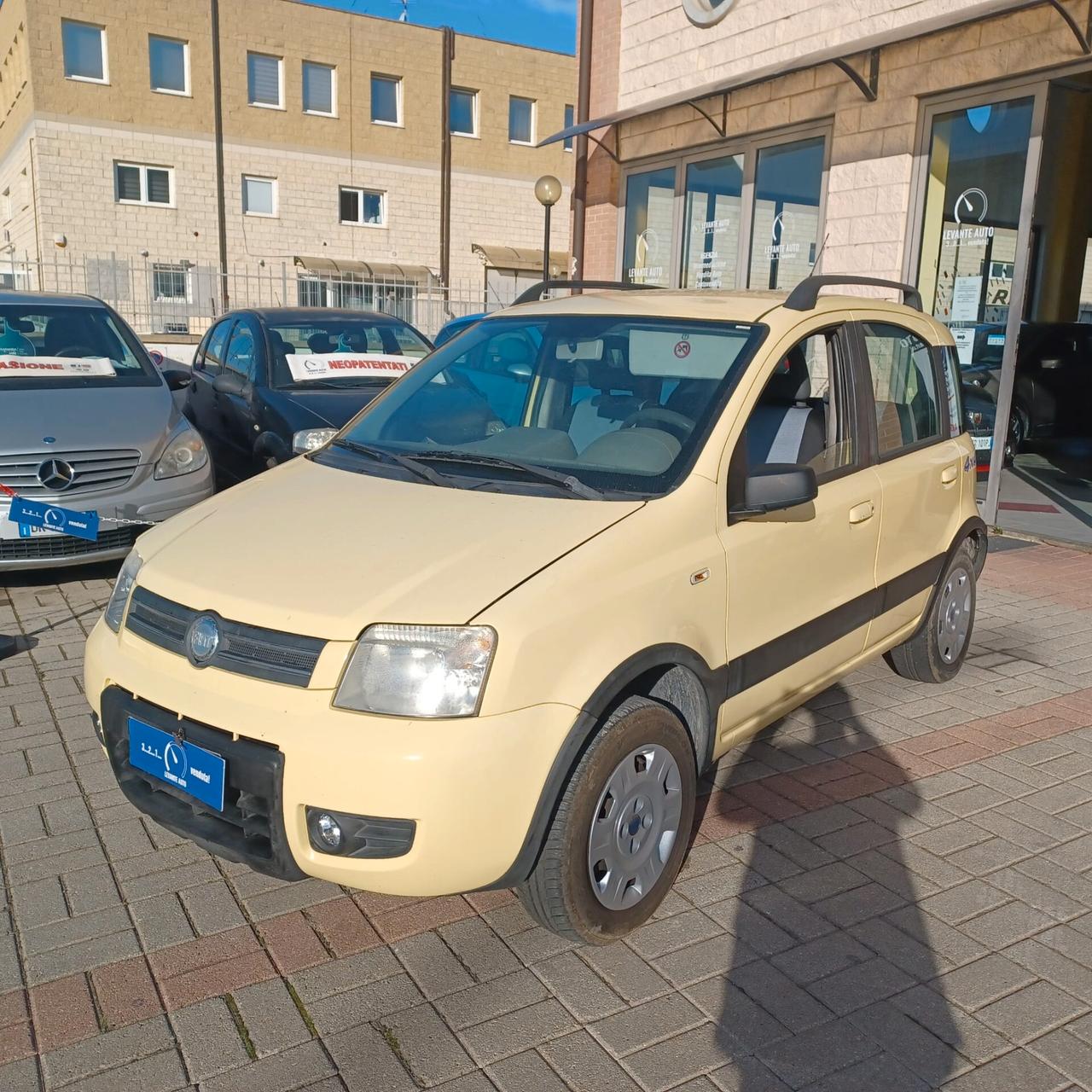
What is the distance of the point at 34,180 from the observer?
27656 mm

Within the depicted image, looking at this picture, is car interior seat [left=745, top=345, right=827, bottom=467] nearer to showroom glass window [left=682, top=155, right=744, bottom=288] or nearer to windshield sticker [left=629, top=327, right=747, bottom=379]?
windshield sticker [left=629, top=327, right=747, bottom=379]

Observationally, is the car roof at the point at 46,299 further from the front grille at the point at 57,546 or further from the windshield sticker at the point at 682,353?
the windshield sticker at the point at 682,353

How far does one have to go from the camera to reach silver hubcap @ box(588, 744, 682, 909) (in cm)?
278

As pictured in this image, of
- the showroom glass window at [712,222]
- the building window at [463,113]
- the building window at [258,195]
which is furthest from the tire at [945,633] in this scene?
the building window at [463,113]

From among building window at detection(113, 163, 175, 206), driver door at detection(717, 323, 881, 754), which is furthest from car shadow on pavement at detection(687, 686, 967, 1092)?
building window at detection(113, 163, 175, 206)

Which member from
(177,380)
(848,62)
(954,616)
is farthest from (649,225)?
(954,616)

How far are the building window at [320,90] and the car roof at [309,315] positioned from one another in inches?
980

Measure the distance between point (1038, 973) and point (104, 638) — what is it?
9.33 ft

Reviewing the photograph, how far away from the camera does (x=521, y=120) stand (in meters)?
34.5

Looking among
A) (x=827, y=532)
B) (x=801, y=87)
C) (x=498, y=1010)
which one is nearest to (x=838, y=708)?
(x=827, y=532)

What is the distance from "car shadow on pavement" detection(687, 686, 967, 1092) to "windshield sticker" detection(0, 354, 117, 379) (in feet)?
17.0

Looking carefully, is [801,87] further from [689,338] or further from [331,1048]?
[331,1048]

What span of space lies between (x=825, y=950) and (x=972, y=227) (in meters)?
7.68

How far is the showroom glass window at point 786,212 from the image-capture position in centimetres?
993
